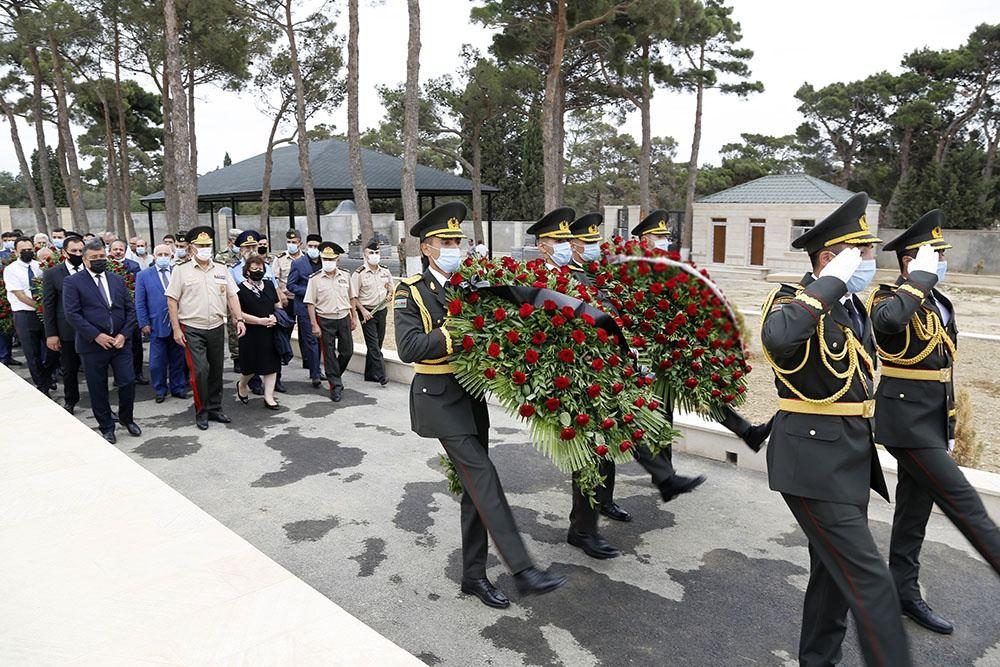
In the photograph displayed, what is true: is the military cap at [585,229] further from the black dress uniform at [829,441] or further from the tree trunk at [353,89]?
the tree trunk at [353,89]

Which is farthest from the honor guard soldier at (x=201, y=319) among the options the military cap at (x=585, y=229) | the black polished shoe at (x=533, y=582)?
the black polished shoe at (x=533, y=582)

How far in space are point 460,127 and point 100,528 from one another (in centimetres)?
3017

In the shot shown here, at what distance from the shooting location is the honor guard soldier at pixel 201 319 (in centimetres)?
756

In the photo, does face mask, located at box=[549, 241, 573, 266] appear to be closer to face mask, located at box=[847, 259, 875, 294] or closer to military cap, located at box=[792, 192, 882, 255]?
military cap, located at box=[792, 192, 882, 255]

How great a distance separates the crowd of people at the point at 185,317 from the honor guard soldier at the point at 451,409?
8.82ft

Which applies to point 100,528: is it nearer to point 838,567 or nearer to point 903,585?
point 838,567

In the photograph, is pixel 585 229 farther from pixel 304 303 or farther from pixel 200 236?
pixel 304 303

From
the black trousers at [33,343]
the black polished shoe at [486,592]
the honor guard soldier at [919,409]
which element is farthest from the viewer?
the black trousers at [33,343]

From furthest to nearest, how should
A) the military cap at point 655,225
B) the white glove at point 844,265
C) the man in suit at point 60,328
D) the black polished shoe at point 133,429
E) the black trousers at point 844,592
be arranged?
1. the man in suit at point 60,328
2. the black polished shoe at point 133,429
3. the military cap at point 655,225
4. the white glove at point 844,265
5. the black trousers at point 844,592

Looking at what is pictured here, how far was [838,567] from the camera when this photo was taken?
9.97ft

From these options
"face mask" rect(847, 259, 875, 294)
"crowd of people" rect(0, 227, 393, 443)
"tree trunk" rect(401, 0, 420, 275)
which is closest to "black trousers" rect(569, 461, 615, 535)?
"face mask" rect(847, 259, 875, 294)

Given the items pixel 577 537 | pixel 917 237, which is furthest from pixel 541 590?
pixel 917 237

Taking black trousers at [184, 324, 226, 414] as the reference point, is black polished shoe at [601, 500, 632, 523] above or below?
below

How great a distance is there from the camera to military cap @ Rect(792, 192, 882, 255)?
124 inches
